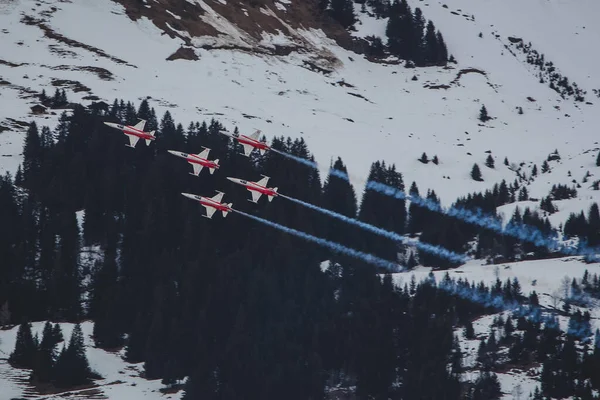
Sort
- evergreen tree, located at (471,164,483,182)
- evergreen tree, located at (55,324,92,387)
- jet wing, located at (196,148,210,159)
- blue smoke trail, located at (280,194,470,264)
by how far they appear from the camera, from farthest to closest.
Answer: evergreen tree, located at (471,164,483,182) → blue smoke trail, located at (280,194,470,264) → jet wing, located at (196,148,210,159) → evergreen tree, located at (55,324,92,387)

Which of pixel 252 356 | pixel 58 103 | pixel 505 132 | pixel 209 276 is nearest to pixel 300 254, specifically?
pixel 209 276

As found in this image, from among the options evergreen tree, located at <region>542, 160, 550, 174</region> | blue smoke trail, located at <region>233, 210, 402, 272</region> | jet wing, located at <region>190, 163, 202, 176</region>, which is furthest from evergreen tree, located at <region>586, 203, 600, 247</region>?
jet wing, located at <region>190, 163, 202, 176</region>

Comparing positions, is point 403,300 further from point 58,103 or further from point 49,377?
point 58,103

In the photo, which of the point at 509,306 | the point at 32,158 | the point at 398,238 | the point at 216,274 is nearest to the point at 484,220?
the point at 398,238

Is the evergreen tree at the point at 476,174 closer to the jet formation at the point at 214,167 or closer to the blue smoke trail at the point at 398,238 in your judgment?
the blue smoke trail at the point at 398,238

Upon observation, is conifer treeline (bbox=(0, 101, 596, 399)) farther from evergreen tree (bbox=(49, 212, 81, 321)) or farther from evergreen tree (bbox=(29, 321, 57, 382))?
evergreen tree (bbox=(29, 321, 57, 382))

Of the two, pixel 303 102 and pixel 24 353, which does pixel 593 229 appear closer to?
pixel 24 353

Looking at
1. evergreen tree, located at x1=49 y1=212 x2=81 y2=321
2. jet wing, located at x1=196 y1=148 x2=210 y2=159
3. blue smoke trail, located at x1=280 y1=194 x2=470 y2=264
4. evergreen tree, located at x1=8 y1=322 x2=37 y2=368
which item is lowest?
evergreen tree, located at x1=8 y1=322 x2=37 y2=368

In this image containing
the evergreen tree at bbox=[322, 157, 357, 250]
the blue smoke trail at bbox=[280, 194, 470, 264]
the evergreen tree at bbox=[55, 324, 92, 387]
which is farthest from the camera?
the evergreen tree at bbox=[322, 157, 357, 250]
